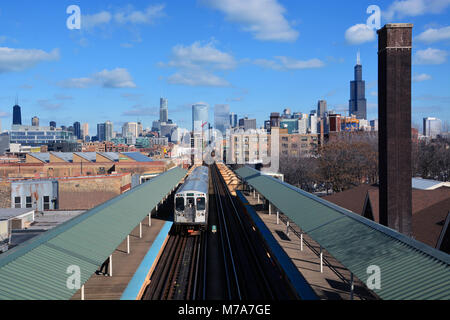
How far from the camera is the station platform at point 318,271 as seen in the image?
12953 millimetres

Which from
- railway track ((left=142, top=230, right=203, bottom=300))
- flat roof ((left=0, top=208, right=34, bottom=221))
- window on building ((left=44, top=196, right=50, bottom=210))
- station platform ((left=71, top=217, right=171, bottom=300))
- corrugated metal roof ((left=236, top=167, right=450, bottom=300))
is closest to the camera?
corrugated metal roof ((left=236, top=167, right=450, bottom=300))

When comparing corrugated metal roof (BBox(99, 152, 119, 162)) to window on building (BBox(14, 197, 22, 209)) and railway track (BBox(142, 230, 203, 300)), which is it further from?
railway track (BBox(142, 230, 203, 300))

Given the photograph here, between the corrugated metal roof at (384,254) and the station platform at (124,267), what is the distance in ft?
24.0

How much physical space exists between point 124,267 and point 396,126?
50.1 feet

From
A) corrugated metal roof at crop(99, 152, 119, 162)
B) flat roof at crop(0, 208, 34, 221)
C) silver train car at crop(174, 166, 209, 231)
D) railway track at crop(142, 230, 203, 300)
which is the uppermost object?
corrugated metal roof at crop(99, 152, 119, 162)

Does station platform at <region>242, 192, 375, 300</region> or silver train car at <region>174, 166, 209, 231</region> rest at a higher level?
silver train car at <region>174, 166, 209, 231</region>

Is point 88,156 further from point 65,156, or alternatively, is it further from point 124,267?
point 124,267

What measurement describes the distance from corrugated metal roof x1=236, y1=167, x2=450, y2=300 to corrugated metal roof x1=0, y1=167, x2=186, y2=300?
748cm

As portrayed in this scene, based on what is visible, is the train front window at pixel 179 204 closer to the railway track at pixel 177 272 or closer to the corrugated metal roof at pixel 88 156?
the railway track at pixel 177 272

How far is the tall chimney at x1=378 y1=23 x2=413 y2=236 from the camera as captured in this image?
1920 cm

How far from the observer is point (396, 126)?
64.0ft

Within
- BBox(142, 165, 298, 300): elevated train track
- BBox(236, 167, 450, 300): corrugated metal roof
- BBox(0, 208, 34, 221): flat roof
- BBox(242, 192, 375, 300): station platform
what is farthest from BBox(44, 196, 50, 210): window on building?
BBox(236, 167, 450, 300): corrugated metal roof

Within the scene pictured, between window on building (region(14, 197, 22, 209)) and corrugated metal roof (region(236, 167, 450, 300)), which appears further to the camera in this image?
window on building (region(14, 197, 22, 209))
